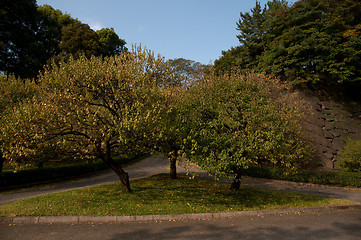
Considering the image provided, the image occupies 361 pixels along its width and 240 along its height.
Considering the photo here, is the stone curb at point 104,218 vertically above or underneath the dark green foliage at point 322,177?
above

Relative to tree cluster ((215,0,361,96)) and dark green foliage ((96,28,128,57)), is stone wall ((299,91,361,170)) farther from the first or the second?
dark green foliage ((96,28,128,57))

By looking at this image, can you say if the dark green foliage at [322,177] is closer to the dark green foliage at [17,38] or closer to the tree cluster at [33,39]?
the tree cluster at [33,39]

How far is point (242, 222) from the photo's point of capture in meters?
8.38

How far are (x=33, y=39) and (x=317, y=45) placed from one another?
4116 centimetres

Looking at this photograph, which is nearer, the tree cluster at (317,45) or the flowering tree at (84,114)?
the flowering tree at (84,114)

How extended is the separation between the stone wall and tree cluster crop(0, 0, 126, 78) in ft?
96.0

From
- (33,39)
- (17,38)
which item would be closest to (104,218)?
(17,38)

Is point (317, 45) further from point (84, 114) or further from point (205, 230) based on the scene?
point (84, 114)

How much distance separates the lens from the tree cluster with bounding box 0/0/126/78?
105 ft

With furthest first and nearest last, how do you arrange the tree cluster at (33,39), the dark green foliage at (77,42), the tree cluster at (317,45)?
the dark green foliage at (77,42) < the tree cluster at (33,39) < the tree cluster at (317,45)

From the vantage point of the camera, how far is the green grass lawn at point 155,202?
29.2 ft

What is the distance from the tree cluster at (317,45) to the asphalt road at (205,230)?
18836 mm

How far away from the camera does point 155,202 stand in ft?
33.7

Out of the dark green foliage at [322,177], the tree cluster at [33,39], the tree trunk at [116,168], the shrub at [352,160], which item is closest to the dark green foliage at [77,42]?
the tree cluster at [33,39]
